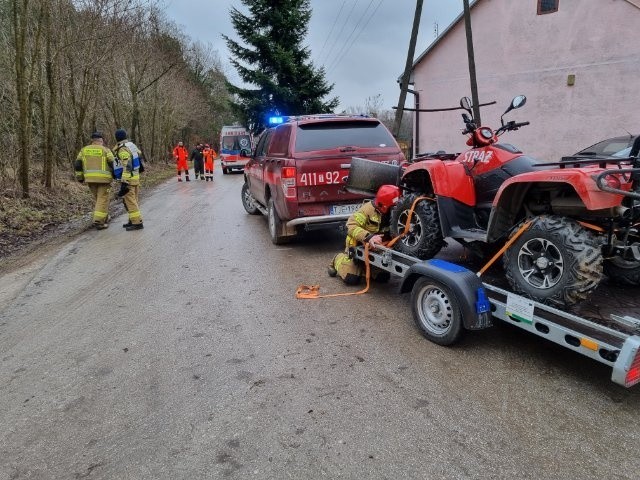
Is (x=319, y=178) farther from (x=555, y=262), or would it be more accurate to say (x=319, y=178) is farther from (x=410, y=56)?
(x=410, y=56)

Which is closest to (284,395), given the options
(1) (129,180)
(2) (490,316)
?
(2) (490,316)

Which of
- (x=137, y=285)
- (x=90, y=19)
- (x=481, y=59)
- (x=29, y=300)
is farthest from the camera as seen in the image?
(x=481, y=59)

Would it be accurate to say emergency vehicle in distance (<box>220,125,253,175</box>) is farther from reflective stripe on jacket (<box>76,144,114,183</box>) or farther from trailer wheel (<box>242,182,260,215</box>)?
reflective stripe on jacket (<box>76,144,114,183</box>)

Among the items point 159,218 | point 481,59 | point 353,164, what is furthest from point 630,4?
point 159,218

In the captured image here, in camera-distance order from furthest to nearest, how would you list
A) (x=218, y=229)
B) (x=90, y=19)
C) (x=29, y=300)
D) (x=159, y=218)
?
(x=90, y=19)
(x=159, y=218)
(x=218, y=229)
(x=29, y=300)

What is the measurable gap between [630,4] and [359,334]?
1663 cm

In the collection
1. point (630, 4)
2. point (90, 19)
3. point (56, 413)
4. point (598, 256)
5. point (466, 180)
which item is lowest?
point (56, 413)

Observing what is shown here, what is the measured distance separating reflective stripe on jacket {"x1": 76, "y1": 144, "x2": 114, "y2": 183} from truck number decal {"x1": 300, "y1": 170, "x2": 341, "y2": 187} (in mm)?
4880

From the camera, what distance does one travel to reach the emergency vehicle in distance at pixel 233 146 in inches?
1058

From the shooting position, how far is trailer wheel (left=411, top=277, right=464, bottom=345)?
11.4 ft

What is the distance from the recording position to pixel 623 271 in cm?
367

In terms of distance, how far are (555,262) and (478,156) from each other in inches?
54.2

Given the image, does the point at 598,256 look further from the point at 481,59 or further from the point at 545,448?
the point at 481,59

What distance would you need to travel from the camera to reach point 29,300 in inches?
204
